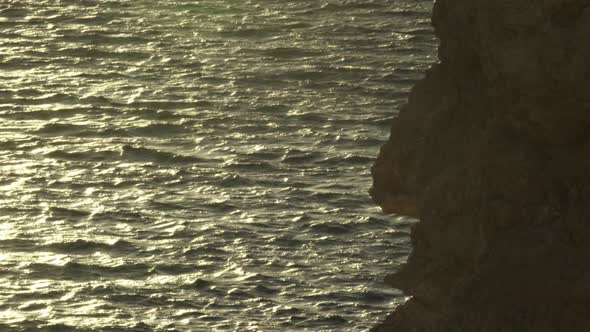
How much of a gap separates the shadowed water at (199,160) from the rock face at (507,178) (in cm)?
427

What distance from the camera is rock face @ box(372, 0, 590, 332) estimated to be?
4695 mm

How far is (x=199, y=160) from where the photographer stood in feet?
40.4

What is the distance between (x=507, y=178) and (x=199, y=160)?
7.60m

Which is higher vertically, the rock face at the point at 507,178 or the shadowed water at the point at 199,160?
the rock face at the point at 507,178

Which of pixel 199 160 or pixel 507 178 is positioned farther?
pixel 199 160

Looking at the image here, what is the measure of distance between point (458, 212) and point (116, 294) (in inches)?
202

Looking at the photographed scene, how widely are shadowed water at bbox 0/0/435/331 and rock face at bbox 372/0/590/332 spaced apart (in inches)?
168

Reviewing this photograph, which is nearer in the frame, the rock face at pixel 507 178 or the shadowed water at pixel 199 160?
the rock face at pixel 507 178

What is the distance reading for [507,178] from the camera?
15.9ft

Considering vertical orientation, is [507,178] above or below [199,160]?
above

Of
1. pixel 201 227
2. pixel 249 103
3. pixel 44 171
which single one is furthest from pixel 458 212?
pixel 249 103

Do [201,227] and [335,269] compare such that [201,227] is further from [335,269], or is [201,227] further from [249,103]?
[249,103]

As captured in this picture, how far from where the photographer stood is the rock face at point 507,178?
4695mm

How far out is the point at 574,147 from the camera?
4.82 metres
